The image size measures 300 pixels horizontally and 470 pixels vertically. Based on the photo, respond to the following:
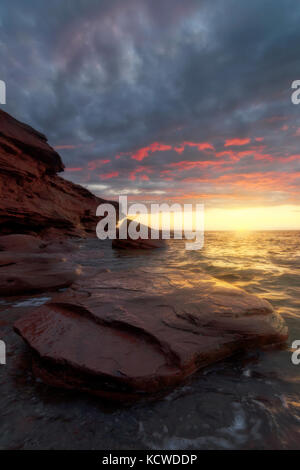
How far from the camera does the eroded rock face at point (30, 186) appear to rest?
46.7ft

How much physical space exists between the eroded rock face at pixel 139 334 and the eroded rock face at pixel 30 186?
1427cm

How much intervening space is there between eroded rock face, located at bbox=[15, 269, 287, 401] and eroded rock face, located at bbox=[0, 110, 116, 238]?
1427 cm

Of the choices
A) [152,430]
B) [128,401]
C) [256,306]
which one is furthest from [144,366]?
[256,306]

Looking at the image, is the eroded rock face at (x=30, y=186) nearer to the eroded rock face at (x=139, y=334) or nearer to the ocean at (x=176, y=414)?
the eroded rock face at (x=139, y=334)

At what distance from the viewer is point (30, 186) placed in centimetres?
1656

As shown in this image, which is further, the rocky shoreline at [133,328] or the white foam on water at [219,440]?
the rocky shoreline at [133,328]

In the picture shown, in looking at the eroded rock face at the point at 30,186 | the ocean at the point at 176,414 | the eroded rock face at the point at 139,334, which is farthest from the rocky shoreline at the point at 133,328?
the eroded rock face at the point at 30,186

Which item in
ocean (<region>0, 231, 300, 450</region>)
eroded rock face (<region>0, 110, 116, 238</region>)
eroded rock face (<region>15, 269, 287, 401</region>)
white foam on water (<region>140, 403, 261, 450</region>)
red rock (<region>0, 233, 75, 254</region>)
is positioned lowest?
white foam on water (<region>140, 403, 261, 450</region>)

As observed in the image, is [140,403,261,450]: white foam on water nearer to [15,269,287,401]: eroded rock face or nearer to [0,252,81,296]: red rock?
[15,269,287,401]: eroded rock face

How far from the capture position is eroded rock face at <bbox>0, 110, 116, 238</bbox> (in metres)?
14.2

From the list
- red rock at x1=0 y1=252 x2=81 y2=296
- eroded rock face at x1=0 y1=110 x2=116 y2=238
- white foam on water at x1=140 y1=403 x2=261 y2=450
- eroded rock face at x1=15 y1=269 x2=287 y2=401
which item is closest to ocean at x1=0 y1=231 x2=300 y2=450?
white foam on water at x1=140 y1=403 x2=261 y2=450

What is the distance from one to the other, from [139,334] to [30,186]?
17.8 m

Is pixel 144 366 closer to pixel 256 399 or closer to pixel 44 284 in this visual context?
pixel 256 399

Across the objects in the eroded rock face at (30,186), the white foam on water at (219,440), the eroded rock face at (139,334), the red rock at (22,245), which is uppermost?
the eroded rock face at (30,186)
